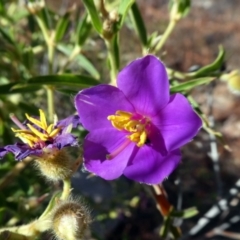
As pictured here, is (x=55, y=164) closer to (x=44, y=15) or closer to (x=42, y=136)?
(x=42, y=136)

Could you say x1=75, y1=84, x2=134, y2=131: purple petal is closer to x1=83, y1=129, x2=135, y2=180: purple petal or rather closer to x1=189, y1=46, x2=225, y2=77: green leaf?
x1=83, y1=129, x2=135, y2=180: purple petal

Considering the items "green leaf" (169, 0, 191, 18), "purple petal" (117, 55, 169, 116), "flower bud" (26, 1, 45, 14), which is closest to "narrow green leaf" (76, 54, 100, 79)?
"flower bud" (26, 1, 45, 14)

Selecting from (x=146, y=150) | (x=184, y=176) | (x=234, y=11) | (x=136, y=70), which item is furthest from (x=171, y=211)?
(x=234, y=11)

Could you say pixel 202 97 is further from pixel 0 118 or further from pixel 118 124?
pixel 118 124

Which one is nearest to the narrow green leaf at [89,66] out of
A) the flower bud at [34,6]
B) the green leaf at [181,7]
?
the flower bud at [34,6]

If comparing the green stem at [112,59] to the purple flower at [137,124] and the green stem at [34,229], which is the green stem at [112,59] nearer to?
the purple flower at [137,124]

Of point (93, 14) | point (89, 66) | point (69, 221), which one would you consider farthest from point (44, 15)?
point (69, 221)
